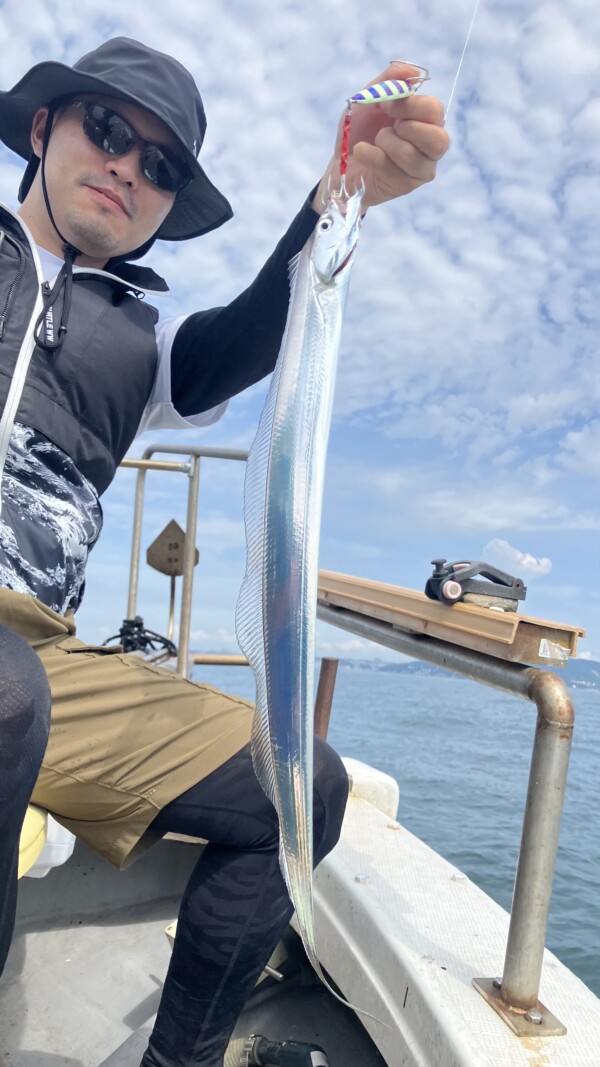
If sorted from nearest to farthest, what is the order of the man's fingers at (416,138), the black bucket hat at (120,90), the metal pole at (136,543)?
the man's fingers at (416,138), the black bucket hat at (120,90), the metal pole at (136,543)

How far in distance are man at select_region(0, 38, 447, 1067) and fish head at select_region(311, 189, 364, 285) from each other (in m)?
0.21

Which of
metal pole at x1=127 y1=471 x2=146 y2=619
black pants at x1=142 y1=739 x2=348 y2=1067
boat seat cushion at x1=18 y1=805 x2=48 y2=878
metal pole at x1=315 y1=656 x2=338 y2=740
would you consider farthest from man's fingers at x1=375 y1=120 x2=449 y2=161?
metal pole at x1=127 y1=471 x2=146 y2=619

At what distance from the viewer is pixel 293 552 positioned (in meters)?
1.06

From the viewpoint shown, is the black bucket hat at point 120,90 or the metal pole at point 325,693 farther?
the metal pole at point 325,693

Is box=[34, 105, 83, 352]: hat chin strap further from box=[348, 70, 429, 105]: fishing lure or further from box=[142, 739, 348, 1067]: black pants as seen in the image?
box=[142, 739, 348, 1067]: black pants

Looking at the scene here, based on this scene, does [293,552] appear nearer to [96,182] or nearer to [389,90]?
[389,90]

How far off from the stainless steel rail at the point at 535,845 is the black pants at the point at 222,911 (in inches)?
17.2

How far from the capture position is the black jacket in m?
1.72

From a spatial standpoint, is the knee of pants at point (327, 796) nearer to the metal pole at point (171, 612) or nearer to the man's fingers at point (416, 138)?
the man's fingers at point (416, 138)

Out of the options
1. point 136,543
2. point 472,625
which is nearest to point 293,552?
point 472,625

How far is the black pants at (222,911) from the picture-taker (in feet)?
4.90

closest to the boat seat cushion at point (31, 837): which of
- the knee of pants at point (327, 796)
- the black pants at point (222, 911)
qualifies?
the black pants at point (222, 911)

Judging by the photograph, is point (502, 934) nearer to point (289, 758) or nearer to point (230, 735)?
point (230, 735)

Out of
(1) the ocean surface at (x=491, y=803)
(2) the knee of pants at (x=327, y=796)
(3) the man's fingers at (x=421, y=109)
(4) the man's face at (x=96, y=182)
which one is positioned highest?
(4) the man's face at (x=96, y=182)
